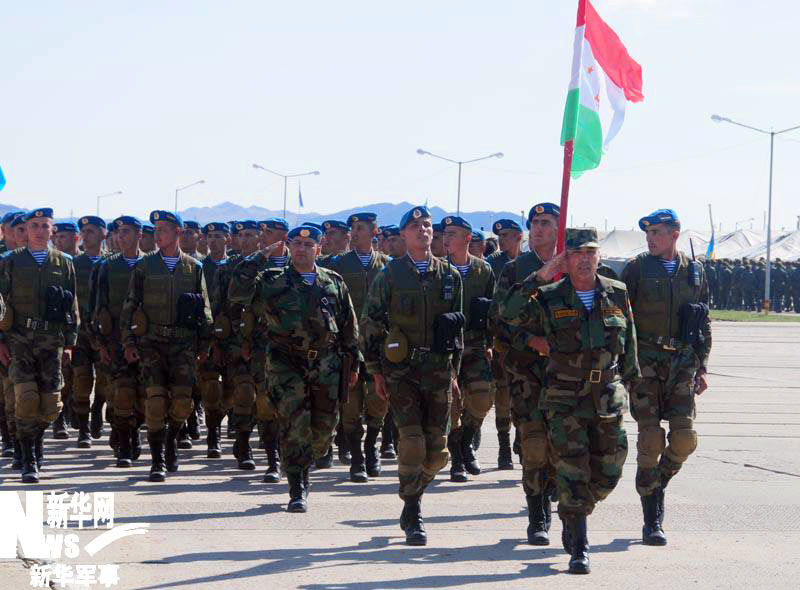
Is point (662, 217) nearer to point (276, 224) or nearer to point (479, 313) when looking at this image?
point (479, 313)

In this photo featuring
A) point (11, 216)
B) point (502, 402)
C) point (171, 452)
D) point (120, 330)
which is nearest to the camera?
point (171, 452)

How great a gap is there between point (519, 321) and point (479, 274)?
3.09 meters

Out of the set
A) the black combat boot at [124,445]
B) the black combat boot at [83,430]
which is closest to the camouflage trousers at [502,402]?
the black combat boot at [124,445]

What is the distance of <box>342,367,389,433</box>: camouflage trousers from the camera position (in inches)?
486

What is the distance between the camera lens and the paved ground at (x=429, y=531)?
25.9 ft

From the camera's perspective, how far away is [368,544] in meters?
8.96

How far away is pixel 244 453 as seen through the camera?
500 inches

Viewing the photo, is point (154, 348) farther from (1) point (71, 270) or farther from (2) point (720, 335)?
(2) point (720, 335)

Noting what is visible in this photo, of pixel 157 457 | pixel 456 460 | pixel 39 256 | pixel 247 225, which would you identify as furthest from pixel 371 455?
pixel 39 256

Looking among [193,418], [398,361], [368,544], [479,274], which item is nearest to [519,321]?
[398,361]

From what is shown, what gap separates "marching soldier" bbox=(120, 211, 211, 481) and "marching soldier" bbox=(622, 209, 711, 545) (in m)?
4.05

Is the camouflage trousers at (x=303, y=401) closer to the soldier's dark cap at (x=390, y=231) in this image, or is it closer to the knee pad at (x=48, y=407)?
the knee pad at (x=48, y=407)

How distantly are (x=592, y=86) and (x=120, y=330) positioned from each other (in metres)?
5.02

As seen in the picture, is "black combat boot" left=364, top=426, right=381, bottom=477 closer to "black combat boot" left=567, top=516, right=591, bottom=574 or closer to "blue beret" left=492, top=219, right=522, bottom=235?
"blue beret" left=492, top=219, right=522, bottom=235
